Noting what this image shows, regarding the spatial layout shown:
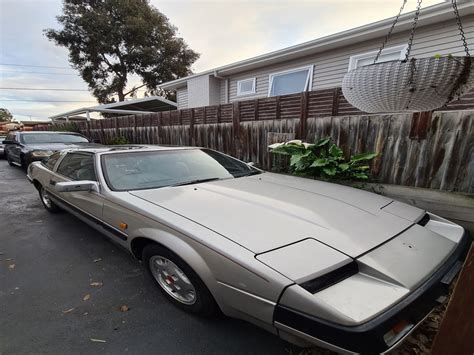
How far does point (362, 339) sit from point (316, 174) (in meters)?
3.24

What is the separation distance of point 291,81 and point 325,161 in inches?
177

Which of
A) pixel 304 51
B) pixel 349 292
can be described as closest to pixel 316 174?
pixel 349 292

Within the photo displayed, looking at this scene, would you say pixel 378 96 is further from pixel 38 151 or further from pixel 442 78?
pixel 38 151

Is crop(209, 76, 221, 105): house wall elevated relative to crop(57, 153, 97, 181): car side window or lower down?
elevated

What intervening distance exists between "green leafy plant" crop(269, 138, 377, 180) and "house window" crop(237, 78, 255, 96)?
4.73 meters

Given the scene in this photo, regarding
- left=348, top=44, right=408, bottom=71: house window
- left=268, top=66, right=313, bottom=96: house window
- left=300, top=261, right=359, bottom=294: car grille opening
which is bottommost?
left=300, top=261, right=359, bottom=294: car grille opening

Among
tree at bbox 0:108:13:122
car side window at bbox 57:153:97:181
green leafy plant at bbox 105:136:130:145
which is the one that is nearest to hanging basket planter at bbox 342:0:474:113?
car side window at bbox 57:153:97:181

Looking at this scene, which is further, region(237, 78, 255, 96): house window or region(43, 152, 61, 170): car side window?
region(237, 78, 255, 96): house window

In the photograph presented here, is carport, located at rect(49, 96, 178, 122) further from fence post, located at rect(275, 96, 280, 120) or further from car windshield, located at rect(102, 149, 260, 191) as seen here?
car windshield, located at rect(102, 149, 260, 191)

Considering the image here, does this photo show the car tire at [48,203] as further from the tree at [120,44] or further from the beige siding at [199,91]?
the tree at [120,44]

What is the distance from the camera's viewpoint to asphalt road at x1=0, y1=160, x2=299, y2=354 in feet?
5.20

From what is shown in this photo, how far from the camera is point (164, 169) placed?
8.61 feet

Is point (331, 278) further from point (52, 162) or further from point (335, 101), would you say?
point (52, 162)

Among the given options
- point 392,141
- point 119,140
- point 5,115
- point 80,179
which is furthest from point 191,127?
point 5,115
